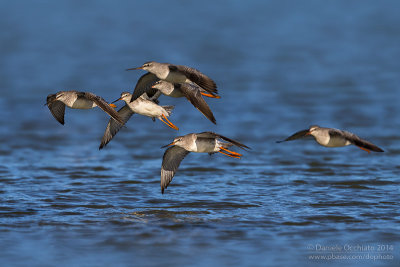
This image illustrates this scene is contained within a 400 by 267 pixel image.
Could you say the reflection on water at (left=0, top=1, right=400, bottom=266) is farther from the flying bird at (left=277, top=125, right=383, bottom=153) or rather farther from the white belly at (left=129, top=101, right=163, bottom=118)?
the white belly at (left=129, top=101, right=163, bottom=118)

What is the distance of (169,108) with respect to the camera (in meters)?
12.8

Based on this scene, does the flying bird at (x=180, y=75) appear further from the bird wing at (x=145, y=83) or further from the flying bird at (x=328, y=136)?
the flying bird at (x=328, y=136)

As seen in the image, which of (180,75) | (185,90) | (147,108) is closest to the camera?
(180,75)

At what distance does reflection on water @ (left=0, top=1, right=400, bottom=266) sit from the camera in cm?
1173

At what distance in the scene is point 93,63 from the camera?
35.7 metres

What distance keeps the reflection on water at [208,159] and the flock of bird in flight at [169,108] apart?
1.38m

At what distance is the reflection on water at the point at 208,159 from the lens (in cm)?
1173

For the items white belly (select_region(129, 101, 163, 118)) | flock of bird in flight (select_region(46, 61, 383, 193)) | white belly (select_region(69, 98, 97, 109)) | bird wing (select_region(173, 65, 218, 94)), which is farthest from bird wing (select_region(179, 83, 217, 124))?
white belly (select_region(69, 98, 97, 109))

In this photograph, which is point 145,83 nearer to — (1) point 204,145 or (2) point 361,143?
(1) point 204,145

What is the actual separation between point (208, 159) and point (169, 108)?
5.71 meters

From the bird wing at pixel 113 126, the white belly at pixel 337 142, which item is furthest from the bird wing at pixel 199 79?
the bird wing at pixel 113 126

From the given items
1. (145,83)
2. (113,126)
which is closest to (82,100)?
(145,83)

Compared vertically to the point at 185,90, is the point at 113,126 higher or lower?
lower

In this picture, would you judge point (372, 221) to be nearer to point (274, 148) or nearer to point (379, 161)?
point (379, 161)
